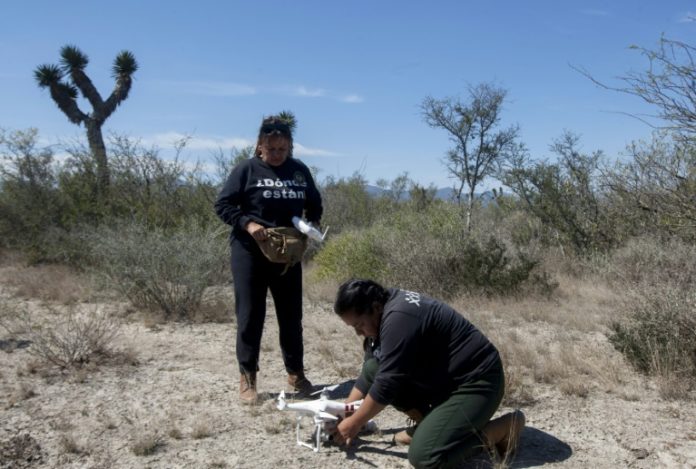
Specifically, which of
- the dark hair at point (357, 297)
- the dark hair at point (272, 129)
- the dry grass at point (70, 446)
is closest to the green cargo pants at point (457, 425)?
Answer: the dark hair at point (357, 297)

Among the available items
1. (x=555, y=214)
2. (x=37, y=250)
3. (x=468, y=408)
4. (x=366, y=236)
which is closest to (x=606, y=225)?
(x=555, y=214)

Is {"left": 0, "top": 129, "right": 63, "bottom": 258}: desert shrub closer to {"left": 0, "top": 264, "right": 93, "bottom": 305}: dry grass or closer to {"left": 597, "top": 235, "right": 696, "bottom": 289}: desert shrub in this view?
{"left": 0, "top": 264, "right": 93, "bottom": 305}: dry grass

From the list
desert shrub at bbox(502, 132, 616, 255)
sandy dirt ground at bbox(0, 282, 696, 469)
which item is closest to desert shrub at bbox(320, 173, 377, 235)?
desert shrub at bbox(502, 132, 616, 255)

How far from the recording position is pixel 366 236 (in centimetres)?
993

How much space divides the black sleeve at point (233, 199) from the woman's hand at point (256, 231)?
9cm

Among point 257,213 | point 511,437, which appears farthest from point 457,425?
point 257,213

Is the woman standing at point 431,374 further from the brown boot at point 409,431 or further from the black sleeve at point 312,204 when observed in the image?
the black sleeve at point 312,204

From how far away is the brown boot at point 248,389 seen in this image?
4.43 metres

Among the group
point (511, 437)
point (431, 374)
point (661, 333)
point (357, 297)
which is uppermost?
point (357, 297)

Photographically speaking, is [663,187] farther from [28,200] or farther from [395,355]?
[28,200]

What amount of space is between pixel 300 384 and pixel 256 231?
1.23m

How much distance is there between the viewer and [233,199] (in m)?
4.43

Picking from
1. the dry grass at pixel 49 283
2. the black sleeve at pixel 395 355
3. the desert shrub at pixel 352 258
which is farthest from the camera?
the desert shrub at pixel 352 258

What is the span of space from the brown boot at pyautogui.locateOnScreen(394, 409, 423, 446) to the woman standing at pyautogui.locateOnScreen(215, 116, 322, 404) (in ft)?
3.80
